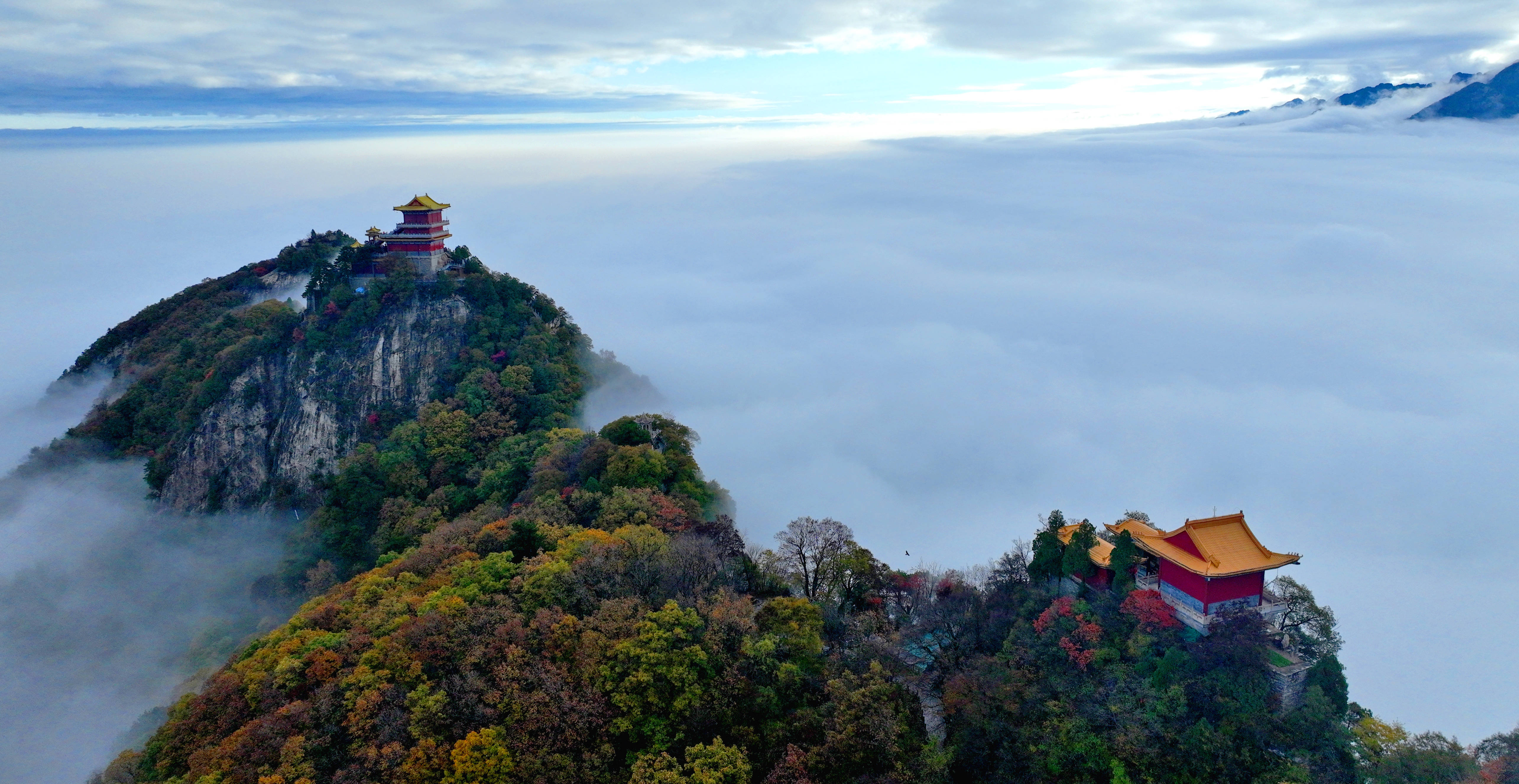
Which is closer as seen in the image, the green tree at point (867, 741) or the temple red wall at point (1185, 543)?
the green tree at point (867, 741)

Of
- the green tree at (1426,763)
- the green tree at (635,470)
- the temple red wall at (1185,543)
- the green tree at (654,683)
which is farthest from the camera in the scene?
the green tree at (635,470)

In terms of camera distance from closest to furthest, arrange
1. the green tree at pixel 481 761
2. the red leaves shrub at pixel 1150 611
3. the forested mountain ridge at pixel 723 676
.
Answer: the green tree at pixel 481 761 → the forested mountain ridge at pixel 723 676 → the red leaves shrub at pixel 1150 611

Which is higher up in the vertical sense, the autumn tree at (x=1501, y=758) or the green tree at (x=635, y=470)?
the green tree at (x=635, y=470)

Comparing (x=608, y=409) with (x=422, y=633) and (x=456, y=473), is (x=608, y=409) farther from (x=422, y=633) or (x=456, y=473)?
(x=422, y=633)

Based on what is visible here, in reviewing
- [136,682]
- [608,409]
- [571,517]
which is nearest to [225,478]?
[136,682]

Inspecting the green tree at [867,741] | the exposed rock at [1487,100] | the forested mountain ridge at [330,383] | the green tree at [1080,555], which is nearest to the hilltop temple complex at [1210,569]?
the green tree at [1080,555]

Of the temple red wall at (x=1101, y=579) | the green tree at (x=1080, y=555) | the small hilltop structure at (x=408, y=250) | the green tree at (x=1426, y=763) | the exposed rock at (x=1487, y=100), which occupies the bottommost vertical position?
the green tree at (x=1426, y=763)

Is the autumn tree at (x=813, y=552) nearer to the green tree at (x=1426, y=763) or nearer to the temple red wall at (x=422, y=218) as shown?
the green tree at (x=1426, y=763)

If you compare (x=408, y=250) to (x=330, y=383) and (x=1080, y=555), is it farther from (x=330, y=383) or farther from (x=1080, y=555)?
(x=1080, y=555)
